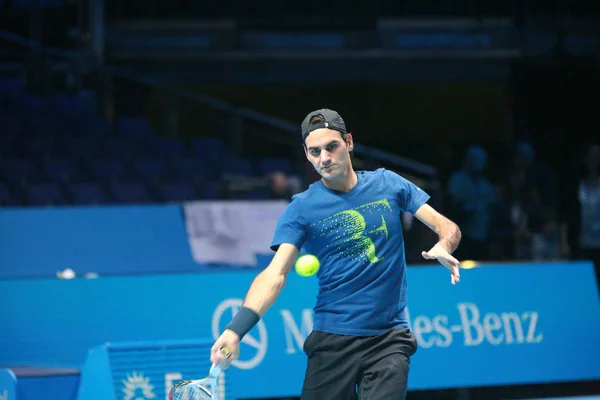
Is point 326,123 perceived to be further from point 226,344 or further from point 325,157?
point 226,344

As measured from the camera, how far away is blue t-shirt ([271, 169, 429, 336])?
4.11 metres

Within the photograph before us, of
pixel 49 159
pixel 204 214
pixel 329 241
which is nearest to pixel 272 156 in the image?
pixel 49 159

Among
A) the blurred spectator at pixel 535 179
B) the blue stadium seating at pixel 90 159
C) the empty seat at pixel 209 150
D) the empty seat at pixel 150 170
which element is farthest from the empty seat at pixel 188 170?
the blurred spectator at pixel 535 179

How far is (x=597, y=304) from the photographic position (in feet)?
27.4

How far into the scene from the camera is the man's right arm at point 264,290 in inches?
146

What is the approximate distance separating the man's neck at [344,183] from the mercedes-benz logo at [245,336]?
10.8 ft

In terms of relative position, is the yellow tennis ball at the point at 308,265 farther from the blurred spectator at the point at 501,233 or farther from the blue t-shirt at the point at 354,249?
the blurred spectator at the point at 501,233

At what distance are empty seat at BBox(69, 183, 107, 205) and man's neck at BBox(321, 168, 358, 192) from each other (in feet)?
24.2

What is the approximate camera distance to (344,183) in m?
4.18

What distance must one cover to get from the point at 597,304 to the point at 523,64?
8381mm

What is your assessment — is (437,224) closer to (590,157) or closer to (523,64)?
(590,157)

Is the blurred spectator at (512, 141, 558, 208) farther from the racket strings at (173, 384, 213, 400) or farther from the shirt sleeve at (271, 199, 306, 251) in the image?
the racket strings at (173, 384, 213, 400)

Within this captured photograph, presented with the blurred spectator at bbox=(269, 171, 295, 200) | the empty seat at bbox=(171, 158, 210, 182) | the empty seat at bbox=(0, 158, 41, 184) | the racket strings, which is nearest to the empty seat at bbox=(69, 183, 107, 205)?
the empty seat at bbox=(0, 158, 41, 184)

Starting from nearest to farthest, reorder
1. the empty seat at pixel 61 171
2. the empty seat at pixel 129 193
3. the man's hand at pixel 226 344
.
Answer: the man's hand at pixel 226 344 → the empty seat at pixel 61 171 → the empty seat at pixel 129 193
